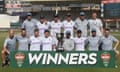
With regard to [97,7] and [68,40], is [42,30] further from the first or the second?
[97,7]

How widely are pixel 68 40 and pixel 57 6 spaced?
7469cm

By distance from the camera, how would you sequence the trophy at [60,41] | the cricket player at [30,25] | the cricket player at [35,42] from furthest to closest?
the cricket player at [30,25]
the cricket player at [35,42]
the trophy at [60,41]

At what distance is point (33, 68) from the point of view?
1700 cm

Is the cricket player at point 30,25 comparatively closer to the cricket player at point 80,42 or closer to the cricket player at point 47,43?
the cricket player at point 47,43

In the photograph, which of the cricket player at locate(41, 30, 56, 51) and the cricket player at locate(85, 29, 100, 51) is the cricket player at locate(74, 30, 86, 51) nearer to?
the cricket player at locate(85, 29, 100, 51)

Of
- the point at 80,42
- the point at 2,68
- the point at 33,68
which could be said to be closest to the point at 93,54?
the point at 80,42

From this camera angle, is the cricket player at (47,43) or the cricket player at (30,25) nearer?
the cricket player at (47,43)
